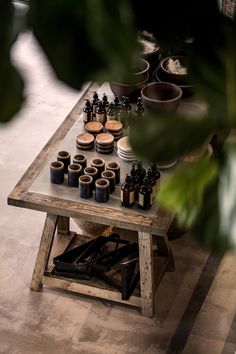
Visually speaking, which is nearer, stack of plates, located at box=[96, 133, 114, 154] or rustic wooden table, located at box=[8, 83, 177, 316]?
rustic wooden table, located at box=[8, 83, 177, 316]

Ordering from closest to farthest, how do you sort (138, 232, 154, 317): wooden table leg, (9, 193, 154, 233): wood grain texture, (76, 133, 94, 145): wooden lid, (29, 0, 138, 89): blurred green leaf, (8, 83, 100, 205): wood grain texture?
(29, 0, 138, 89): blurred green leaf → (9, 193, 154, 233): wood grain texture → (138, 232, 154, 317): wooden table leg → (8, 83, 100, 205): wood grain texture → (76, 133, 94, 145): wooden lid

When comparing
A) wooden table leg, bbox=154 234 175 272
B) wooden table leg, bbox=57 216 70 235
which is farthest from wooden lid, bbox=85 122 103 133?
wooden table leg, bbox=154 234 175 272

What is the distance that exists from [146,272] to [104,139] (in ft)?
2.57

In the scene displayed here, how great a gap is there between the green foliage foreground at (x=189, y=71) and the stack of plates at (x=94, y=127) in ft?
12.4

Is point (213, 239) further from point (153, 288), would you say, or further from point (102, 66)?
point (153, 288)

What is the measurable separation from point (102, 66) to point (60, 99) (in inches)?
226

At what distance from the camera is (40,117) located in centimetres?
577

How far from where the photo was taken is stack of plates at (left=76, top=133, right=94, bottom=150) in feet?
13.3

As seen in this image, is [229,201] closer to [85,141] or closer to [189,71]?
[189,71]

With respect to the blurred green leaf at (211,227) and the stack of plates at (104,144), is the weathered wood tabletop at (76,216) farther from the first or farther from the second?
the blurred green leaf at (211,227)

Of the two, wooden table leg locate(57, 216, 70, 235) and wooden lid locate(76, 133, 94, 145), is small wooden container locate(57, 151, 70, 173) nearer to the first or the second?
wooden lid locate(76, 133, 94, 145)

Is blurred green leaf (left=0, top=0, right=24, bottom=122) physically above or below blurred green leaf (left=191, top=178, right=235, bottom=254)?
above

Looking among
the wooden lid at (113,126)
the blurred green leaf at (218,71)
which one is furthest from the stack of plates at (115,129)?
the blurred green leaf at (218,71)

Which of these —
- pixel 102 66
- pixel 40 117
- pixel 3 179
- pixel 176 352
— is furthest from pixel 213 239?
pixel 40 117
